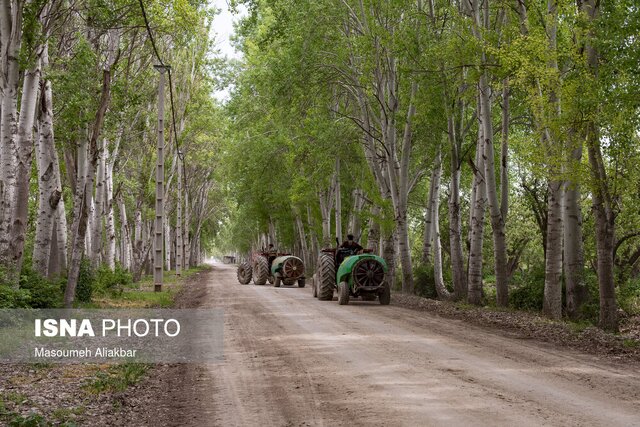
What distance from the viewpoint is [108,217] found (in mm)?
28422

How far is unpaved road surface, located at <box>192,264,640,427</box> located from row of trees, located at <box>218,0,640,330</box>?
466cm

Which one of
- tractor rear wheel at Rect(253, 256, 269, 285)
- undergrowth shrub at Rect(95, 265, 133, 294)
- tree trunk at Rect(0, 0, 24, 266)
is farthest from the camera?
tractor rear wheel at Rect(253, 256, 269, 285)

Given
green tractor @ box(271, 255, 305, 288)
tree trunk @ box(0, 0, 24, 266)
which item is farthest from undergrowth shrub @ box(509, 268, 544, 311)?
tree trunk @ box(0, 0, 24, 266)

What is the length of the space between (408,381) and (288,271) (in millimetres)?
23237

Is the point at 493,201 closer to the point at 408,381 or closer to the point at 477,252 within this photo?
the point at 477,252

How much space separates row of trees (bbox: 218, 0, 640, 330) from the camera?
44.7 feet

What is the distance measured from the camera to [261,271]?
3291cm

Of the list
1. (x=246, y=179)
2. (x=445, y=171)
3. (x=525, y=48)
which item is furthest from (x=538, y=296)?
(x=246, y=179)

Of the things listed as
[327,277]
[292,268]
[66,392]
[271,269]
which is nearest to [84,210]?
[66,392]

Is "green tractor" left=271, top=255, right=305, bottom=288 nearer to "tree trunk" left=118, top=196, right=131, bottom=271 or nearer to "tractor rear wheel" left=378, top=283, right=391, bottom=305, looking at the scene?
"tree trunk" left=118, top=196, right=131, bottom=271

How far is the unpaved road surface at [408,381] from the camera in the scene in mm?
6367

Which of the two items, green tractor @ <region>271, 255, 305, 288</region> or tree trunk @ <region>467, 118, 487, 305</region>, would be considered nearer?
tree trunk @ <region>467, 118, 487, 305</region>

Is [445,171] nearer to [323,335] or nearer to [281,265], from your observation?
[281,265]

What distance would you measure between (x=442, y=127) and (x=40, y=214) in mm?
13028
